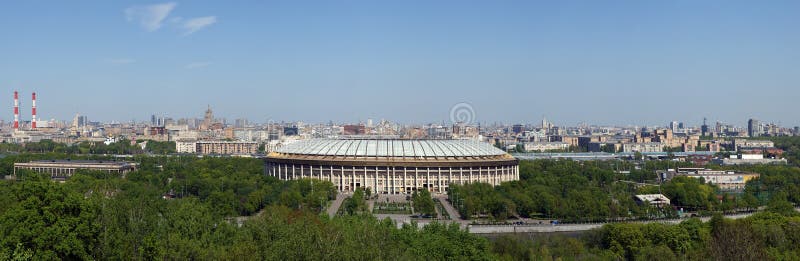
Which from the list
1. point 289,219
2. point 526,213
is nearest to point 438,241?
point 289,219

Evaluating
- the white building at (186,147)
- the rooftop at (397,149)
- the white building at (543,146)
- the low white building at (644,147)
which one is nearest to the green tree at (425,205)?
the rooftop at (397,149)

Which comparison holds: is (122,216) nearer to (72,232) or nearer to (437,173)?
(72,232)

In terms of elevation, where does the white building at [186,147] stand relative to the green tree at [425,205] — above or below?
above

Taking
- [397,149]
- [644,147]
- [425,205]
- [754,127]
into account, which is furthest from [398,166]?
[754,127]

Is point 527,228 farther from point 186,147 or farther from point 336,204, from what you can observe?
point 186,147

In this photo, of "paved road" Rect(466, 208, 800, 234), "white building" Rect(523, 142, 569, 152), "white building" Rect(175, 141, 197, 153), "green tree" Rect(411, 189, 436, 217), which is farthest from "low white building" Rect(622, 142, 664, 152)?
"paved road" Rect(466, 208, 800, 234)

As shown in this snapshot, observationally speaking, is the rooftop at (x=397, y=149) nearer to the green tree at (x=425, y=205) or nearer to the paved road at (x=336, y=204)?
the paved road at (x=336, y=204)

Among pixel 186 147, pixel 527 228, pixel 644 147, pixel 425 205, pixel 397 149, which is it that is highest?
pixel 397 149
